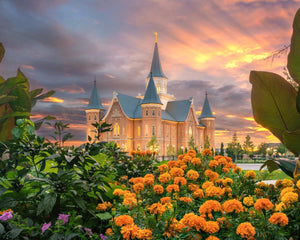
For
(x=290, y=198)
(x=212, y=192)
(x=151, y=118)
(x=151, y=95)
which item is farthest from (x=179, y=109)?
(x=290, y=198)

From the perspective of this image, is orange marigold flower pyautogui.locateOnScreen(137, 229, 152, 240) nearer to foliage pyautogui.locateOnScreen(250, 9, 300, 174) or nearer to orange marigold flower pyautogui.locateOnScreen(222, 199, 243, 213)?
orange marigold flower pyautogui.locateOnScreen(222, 199, 243, 213)

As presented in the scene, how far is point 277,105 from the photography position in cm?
306

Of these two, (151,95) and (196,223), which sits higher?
(151,95)

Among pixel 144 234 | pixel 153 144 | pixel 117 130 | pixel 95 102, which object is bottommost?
pixel 153 144

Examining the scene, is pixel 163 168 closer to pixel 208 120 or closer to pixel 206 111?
pixel 208 120

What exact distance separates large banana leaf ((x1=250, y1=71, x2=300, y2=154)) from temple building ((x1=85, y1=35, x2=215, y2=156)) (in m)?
37.9

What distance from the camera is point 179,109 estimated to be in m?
49.8

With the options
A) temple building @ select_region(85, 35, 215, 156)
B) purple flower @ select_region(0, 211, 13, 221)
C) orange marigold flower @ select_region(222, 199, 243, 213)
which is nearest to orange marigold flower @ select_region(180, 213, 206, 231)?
orange marigold flower @ select_region(222, 199, 243, 213)

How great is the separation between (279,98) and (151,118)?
39.3m

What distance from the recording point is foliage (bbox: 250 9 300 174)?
2996 millimetres

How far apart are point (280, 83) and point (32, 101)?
12.7 ft

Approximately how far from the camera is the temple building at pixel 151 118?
140 feet

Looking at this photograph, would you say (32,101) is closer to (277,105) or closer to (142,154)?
(142,154)

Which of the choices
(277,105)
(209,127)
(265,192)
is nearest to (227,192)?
(265,192)
